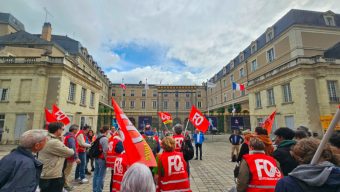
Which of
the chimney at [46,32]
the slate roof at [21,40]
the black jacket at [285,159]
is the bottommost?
the black jacket at [285,159]

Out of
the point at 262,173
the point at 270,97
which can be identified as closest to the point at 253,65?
the point at 270,97

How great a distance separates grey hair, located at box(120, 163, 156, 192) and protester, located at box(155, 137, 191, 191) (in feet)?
4.46

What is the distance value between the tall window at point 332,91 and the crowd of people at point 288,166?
58.9 feet

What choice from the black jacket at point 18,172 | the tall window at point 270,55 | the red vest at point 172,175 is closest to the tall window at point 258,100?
the tall window at point 270,55

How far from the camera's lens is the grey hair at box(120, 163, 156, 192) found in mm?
1678

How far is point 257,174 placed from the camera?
257cm

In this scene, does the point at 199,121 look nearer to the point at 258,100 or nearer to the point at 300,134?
the point at 300,134

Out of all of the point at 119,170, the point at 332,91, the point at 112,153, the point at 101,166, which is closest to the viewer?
the point at 119,170

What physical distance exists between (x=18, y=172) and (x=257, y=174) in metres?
3.10

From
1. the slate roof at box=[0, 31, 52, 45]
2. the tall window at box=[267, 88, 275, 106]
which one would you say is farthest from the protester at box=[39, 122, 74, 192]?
the slate roof at box=[0, 31, 52, 45]

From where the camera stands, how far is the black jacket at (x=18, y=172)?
6.59ft

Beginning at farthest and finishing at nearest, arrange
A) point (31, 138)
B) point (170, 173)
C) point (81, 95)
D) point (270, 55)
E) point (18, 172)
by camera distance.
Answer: point (270, 55) < point (81, 95) < point (170, 173) < point (31, 138) < point (18, 172)

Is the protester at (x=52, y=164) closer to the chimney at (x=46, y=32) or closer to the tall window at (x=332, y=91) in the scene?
the tall window at (x=332, y=91)

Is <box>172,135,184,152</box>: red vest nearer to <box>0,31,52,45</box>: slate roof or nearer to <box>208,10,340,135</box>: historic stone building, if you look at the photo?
<box>208,10,340,135</box>: historic stone building
